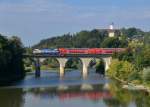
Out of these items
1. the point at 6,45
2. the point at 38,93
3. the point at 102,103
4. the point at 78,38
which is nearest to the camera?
the point at 102,103

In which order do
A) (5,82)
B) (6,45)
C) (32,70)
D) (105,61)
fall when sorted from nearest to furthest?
(5,82)
(6,45)
(105,61)
(32,70)

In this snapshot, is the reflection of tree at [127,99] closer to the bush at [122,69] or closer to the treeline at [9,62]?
the bush at [122,69]

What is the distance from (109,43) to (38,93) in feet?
298

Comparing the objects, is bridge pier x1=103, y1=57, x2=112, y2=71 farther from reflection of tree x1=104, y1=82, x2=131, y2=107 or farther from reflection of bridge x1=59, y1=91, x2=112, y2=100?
reflection of bridge x1=59, y1=91, x2=112, y2=100

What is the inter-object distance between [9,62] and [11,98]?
111ft

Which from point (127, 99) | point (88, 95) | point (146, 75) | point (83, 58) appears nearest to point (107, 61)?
point (83, 58)

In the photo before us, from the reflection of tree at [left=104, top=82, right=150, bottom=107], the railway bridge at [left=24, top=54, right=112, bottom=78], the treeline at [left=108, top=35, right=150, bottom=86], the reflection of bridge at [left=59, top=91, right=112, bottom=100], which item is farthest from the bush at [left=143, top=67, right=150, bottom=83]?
the railway bridge at [left=24, top=54, right=112, bottom=78]

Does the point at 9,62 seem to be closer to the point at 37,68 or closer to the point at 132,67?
the point at 132,67

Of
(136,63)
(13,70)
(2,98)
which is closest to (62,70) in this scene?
(13,70)

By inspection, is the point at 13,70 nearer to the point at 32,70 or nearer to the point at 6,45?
the point at 6,45

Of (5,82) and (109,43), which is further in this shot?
(109,43)

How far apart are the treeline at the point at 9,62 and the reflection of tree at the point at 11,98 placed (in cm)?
1335

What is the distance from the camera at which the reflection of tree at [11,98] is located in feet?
176

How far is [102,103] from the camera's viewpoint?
179ft
